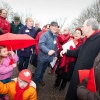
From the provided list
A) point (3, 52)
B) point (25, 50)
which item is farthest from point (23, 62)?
point (3, 52)

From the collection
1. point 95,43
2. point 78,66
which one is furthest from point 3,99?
point 95,43

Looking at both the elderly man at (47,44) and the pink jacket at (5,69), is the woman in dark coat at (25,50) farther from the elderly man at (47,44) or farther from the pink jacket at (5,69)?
the pink jacket at (5,69)

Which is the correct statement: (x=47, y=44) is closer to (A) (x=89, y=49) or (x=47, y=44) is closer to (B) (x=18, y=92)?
(A) (x=89, y=49)

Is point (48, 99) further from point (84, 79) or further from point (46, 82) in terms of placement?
point (84, 79)

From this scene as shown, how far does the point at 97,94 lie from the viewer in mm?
2363

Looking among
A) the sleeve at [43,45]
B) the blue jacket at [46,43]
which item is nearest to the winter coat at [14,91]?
the sleeve at [43,45]

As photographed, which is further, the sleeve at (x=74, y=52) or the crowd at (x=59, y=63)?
the sleeve at (x=74, y=52)

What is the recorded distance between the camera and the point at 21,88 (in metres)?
3.75

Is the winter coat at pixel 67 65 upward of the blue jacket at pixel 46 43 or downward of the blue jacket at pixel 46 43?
downward

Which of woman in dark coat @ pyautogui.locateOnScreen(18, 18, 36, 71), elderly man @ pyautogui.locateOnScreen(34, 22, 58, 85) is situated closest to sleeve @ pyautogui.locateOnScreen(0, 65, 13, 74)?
elderly man @ pyautogui.locateOnScreen(34, 22, 58, 85)

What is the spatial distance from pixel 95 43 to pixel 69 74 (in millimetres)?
2413

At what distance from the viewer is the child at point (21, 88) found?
12.0ft

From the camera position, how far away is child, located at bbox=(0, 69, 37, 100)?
144 inches

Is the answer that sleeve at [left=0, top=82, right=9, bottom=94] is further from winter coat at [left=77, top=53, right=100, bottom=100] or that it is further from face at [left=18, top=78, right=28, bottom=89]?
winter coat at [left=77, top=53, right=100, bottom=100]
